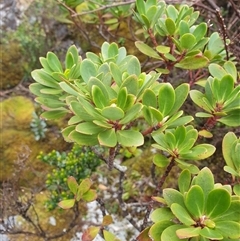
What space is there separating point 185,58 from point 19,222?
3.87ft

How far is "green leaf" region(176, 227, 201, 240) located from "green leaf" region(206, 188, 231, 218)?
0.19 feet

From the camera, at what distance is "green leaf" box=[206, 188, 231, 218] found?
90cm

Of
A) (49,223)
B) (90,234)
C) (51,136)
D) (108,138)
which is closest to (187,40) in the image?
(108,138)

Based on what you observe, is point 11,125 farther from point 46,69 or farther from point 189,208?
point 189,208

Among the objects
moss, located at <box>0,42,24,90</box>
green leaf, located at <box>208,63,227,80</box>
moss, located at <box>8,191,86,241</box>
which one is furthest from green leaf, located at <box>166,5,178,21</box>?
moss, located at <box>0,42,24,90</box>

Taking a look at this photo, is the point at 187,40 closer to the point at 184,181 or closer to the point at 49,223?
the point at 184,181

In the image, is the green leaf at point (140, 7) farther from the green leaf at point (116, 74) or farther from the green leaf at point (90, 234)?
the green leaf at point (90, 234)

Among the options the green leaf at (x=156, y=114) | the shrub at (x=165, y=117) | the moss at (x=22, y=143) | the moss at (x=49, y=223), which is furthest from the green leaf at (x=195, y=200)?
the moss at (x=22, y=143)

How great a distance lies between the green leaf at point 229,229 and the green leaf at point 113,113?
0.37 m

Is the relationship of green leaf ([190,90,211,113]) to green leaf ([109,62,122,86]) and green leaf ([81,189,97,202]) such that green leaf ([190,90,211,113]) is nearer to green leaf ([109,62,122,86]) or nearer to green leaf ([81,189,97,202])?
green leaf ([109,62,122,86])

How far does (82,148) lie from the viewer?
A: 181cm

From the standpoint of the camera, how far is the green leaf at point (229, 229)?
Answer: 35.9 inches

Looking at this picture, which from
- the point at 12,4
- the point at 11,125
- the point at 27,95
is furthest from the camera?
the point at 12,4

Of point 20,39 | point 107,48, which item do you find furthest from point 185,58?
point 20,39
